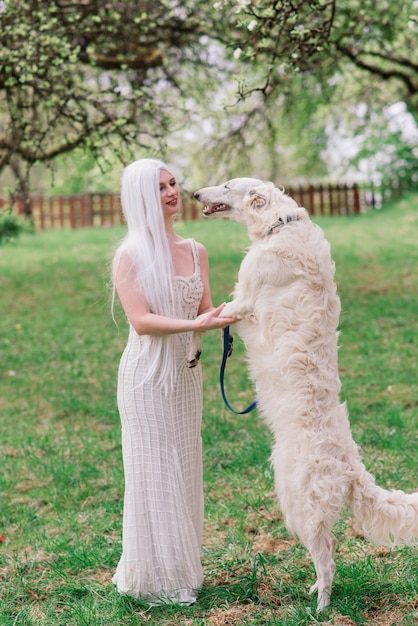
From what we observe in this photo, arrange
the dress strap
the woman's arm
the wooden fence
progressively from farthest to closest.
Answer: the wooden fence
the dress strap
the woman's arm

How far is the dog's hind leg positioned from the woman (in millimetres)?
713

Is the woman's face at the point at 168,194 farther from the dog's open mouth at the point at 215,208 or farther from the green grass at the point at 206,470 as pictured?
the green grass at the point at 206,470

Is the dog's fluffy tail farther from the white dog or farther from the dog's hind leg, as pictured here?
the dog's hind leg

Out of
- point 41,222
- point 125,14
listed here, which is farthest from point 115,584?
point 41,222

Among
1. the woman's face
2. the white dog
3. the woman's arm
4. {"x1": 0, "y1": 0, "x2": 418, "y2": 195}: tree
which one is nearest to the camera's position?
the white dog

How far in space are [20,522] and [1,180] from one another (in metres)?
27.9

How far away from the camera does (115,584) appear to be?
4152mm

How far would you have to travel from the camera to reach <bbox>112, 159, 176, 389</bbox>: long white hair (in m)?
3.87

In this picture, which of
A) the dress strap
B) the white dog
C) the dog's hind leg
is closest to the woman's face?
the dress strap

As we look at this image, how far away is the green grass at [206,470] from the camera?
405cm

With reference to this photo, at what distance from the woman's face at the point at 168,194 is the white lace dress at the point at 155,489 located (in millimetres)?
380

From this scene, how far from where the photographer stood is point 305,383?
3.74 m

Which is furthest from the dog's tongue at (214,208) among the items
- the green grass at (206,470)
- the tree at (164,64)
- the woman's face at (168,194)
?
the tree at (164,64)

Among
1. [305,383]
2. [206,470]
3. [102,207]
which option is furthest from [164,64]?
[102,207]
